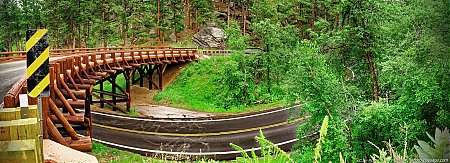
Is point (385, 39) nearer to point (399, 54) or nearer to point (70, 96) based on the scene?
point (399, 54)

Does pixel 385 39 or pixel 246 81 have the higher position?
pixel 385 39

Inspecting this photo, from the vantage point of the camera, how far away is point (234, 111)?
2614cm

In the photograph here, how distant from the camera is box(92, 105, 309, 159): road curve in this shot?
57.8 ft

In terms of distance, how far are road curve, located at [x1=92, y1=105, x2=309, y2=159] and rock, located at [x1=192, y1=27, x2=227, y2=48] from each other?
1004 inches

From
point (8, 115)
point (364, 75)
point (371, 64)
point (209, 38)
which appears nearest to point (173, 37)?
point (209, 38)

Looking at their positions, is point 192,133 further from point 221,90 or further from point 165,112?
point 221,90

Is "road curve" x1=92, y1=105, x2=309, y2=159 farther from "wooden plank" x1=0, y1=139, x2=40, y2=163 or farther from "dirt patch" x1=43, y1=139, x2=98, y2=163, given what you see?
"wooden plank" x1=0, y1=139, x2=40, y2=163

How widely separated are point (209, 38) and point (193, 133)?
98.2 feet

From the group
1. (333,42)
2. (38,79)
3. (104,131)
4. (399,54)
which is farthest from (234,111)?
(38,79)

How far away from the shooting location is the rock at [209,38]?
48.7 m

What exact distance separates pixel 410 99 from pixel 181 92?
20.9 metres

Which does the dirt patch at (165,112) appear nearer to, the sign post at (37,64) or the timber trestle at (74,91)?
the timber trestle at (74,91)

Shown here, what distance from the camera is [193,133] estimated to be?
20.4 metres

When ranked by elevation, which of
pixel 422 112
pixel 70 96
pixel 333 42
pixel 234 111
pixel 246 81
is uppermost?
pixel 333 42
